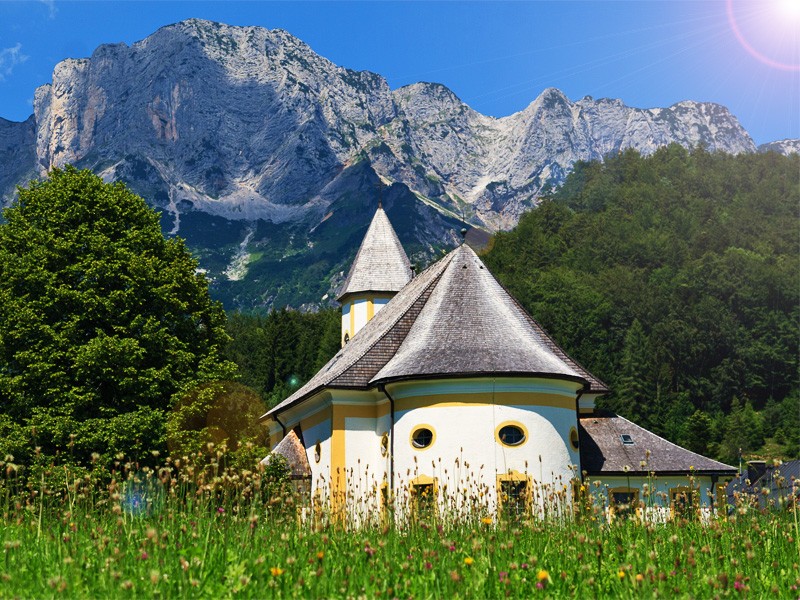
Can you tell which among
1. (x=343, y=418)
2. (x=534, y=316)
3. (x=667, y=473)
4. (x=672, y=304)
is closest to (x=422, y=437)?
(x=343, y=418)

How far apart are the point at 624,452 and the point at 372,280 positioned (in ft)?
61.0

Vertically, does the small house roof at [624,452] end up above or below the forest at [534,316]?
below

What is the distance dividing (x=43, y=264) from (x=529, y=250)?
234 ft

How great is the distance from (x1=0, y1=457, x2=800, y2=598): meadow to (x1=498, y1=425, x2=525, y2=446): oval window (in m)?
13.8

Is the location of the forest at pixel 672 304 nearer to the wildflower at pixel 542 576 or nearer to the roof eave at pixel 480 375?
the roof eave at pixel 480 375

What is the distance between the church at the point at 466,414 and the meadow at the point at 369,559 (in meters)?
11.1

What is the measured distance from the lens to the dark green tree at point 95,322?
24453mm

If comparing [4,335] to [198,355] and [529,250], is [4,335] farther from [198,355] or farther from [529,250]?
→ [529,250]

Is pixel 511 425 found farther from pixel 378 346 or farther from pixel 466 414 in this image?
pixel 378 346

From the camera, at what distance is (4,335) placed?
25.1m

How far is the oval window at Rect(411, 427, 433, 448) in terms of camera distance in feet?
78.9

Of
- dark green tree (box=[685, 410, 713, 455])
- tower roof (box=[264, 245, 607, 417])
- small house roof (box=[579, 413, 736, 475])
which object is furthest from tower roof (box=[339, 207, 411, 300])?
dark green tree (box=[685, 410, 713, 455])

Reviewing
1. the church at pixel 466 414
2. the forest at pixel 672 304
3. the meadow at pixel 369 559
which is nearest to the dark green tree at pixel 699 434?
the forest at pixel 672 304

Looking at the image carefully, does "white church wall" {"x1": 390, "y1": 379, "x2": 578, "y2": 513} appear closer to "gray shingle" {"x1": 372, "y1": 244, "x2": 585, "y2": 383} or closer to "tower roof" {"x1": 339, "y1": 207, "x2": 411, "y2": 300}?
"gray shingle" {"x1": 372, "y1": 244, "x2": 585, "y2": 383}
